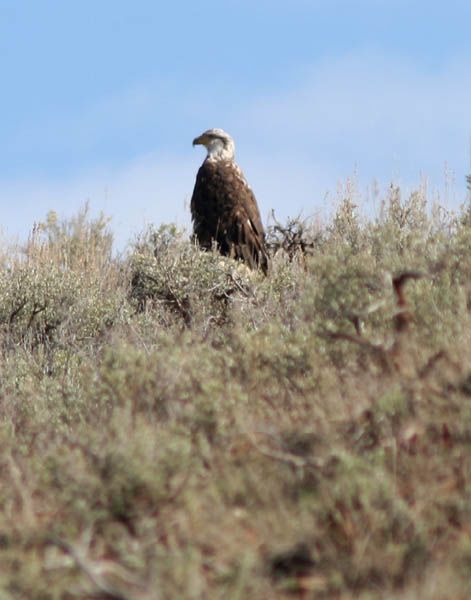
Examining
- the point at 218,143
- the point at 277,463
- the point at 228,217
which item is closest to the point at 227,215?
the point at 228,217

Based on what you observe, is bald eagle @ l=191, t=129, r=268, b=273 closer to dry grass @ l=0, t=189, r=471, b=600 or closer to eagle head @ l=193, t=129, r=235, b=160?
eagle head @ l=193, t=129, r=235, b=160

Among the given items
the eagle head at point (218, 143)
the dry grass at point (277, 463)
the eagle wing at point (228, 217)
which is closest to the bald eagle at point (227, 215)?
the eagle wing at point (228, 217)

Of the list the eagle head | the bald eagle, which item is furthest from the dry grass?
the eagle head

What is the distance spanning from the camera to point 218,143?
42.7 feet

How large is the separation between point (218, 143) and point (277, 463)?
31.7ft

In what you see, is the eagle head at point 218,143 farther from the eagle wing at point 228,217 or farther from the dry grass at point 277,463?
the dry grass at point 277,463

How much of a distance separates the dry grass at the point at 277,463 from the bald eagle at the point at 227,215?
241 inches

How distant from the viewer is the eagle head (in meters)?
13.0

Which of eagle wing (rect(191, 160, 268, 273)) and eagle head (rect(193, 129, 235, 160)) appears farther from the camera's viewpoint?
eagle head (rect(193, 129, 235, 160))

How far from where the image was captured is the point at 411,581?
292 centimetres

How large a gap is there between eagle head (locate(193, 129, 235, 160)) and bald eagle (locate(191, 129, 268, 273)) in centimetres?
39

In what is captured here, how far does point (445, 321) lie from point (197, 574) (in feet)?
8.09

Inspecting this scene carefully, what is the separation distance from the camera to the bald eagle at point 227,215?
12016 millimetres

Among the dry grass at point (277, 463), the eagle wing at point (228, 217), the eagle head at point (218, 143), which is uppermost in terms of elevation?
the eagle head at point (218, 143)
